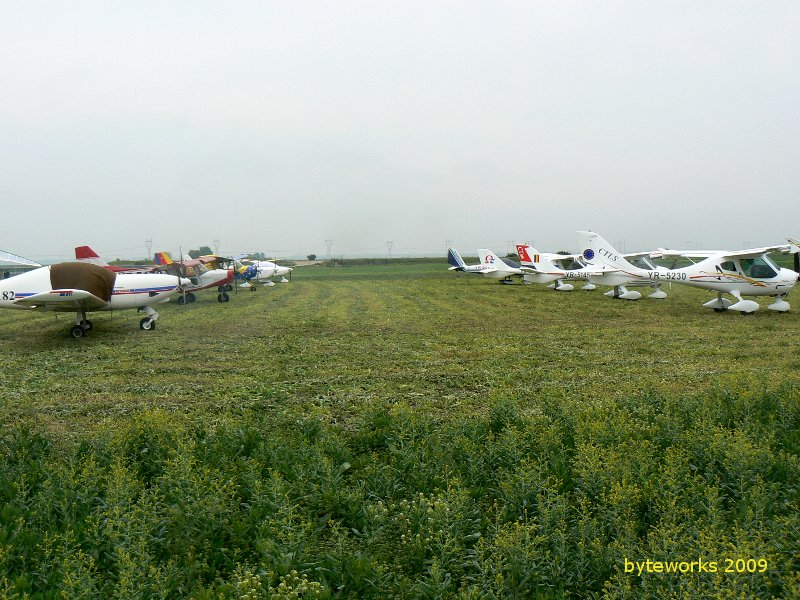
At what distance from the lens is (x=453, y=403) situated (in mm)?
6957

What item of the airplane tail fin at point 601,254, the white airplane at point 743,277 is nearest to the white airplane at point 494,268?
the airplane tail fin at point 601,254

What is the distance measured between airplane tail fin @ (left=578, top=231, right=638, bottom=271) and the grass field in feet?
37.7

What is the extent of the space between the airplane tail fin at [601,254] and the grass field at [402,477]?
11500 mm

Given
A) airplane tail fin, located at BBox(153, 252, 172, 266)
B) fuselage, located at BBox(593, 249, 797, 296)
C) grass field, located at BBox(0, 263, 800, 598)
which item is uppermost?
airplane tail fin, located at BBox(153, 252, 172, 266)

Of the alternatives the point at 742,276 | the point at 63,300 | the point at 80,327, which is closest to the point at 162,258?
the point at 80,327

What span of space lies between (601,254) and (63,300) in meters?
18.8

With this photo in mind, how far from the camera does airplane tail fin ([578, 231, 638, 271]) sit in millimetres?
20703

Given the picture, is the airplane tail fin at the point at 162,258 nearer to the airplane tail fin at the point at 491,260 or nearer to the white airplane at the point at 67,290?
the white airplane at the point at 67,290

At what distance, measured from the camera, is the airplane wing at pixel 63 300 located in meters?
11.9

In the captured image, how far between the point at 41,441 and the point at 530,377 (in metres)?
6.49

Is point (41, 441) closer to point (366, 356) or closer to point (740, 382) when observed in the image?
point (366, 356)

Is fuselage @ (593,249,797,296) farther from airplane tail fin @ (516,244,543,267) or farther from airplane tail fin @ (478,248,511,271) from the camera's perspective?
airplane tail fin @ (478,248,511,271)

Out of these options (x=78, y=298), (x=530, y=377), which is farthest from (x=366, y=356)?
(x=78, y=298)

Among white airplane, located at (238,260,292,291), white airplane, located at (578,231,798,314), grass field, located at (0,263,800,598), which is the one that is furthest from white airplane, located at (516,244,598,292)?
grass field, located at (0,263,800,598)
